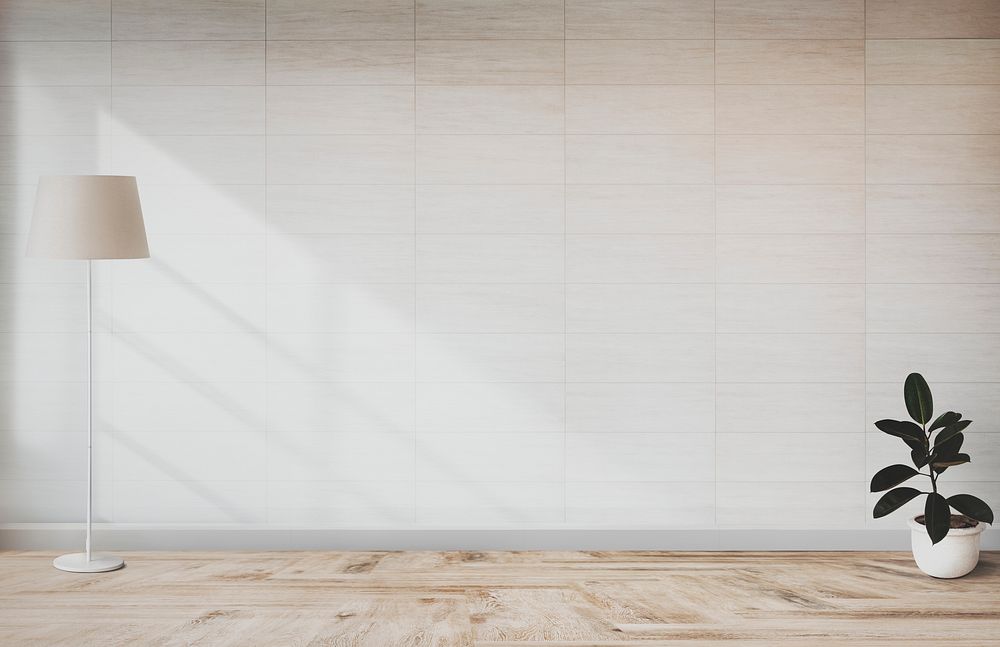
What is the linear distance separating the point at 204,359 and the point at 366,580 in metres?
1.35

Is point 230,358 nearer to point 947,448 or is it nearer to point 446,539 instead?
point 446,539

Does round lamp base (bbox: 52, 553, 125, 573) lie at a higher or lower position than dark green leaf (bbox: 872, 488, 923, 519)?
lower

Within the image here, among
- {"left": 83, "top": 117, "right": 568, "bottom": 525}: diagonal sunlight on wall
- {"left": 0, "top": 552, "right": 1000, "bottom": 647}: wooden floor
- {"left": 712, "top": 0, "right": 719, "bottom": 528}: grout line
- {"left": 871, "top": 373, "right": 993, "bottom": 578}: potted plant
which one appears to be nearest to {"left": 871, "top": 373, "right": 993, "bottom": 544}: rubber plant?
{"left": 871, "top": 373, "right": 993, "bottom": 578}: potted plant

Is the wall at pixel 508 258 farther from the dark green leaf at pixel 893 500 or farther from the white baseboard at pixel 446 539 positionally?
the dark green leaf at pixel 893 500

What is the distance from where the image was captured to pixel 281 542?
3.68 meters

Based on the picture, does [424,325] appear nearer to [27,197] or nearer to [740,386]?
[740,386]

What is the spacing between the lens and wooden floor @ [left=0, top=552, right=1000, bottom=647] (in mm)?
2641

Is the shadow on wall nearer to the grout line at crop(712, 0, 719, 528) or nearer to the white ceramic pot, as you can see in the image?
the grout line at crop(712, 0, 719, 528)

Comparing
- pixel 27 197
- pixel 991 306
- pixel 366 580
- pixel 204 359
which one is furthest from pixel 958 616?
pixel 27 197

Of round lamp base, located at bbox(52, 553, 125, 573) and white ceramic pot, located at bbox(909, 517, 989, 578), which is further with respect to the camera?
round lamp base, located at bbox(52, 553, 125, 573)

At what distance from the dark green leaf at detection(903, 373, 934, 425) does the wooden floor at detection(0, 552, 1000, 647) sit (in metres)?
0.68

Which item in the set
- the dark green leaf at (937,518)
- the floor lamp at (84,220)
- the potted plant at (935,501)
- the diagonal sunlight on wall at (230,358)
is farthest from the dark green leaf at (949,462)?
the floor lamp at (84,220)

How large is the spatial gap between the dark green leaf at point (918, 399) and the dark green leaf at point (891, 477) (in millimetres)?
221

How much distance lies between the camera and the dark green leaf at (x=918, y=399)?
10.9 feet
